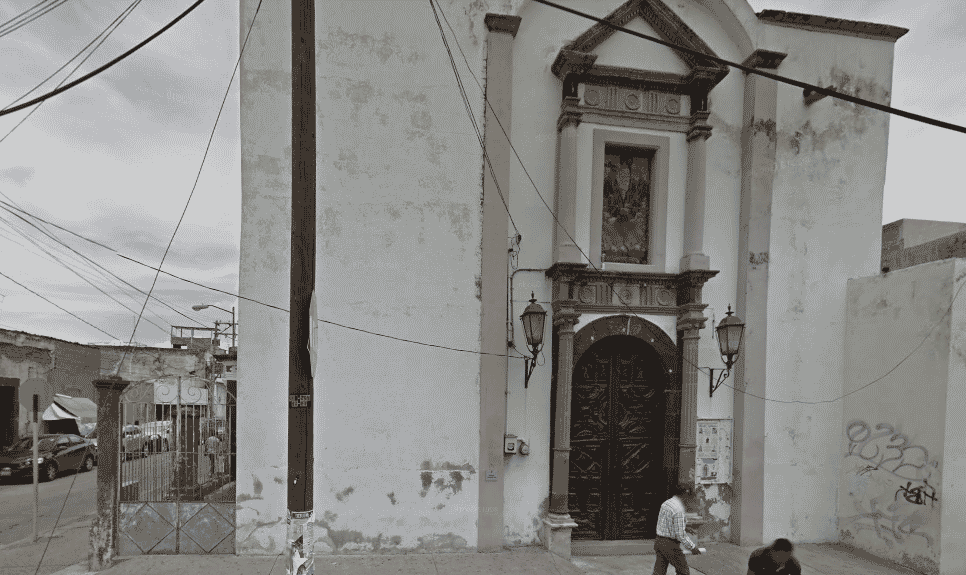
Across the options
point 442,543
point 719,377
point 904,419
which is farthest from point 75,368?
point 904,419

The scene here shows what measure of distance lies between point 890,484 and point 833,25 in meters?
7.31

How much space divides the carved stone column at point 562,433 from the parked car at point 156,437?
5576 mm

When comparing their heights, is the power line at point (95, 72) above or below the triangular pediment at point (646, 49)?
below

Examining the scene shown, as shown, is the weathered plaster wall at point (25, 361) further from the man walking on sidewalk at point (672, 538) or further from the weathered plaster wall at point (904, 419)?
the weathered plaster wall at point (904, 419)

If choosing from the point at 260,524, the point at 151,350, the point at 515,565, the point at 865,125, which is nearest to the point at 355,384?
the point at 260,524

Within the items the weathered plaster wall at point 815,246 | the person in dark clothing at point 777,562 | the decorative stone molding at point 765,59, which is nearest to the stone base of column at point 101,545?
the person in dark clothing at point 777,562

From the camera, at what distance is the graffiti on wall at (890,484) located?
720 centimetres

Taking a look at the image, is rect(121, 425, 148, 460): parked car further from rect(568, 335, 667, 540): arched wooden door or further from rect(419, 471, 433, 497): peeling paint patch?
rect(568, 335, 667, 540): arched wooden door

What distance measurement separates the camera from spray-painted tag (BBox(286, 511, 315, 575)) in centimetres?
372

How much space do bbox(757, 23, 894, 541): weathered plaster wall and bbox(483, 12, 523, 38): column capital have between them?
424cm

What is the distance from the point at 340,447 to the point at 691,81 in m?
7.68

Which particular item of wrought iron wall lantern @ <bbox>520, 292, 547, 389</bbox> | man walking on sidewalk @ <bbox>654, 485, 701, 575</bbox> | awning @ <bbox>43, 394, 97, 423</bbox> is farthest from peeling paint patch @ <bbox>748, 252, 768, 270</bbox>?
awning @ <bbox>43, 394, 97, 423</bbox>

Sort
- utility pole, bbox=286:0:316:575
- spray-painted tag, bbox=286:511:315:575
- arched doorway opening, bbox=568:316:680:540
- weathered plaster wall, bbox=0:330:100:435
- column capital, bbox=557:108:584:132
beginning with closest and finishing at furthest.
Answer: spray-painted tag, bbox=286:511:315:575
utility pole, bbox=286:0:316:575
column capital, bbox=557:108:584:132
arched doorway opening, bbox=568:316:680:540
weathered plaster wall, bbox=0:330:100:435

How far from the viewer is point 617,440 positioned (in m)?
8.17
